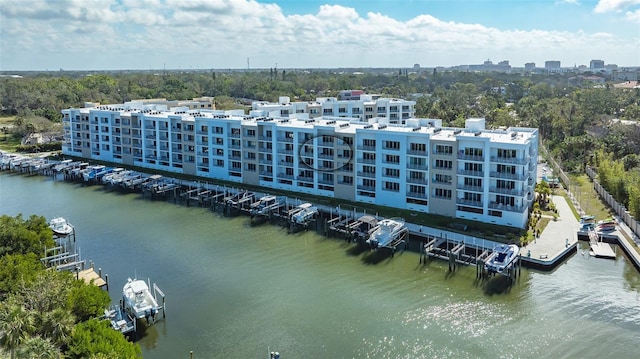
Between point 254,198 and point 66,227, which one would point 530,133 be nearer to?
point 254,198

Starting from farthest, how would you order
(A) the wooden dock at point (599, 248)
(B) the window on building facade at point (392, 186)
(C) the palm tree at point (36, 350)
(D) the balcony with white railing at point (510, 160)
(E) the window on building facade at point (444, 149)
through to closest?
(B) the window on building facade at point (392, 186) < (E) the window on building facade at point (444, 149) < (D) the balcony with white railing at point (510, 160) < (A) the wooden dock at point (599, 248) < (C) the palm tree at point (36, 350)

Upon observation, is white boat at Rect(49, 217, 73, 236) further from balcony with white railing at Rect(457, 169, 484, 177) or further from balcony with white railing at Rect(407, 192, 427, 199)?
balcony with white railing at Rect(457, 169, 484, 177)

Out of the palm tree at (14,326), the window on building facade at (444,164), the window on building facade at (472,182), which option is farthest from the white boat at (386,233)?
the palm tree at (14,326)

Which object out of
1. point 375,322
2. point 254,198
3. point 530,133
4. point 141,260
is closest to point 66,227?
point 141,260

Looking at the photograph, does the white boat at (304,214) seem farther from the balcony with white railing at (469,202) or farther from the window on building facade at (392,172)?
the balcony with white railing at (469,202)

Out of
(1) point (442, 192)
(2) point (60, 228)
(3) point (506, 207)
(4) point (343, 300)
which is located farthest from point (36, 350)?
(3) point (506, 207)

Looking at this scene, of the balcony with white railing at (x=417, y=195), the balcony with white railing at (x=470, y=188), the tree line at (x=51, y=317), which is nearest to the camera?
the tree line at (x=51, y=317)
